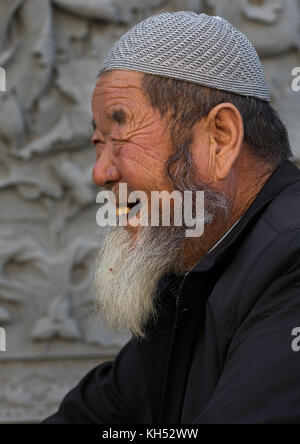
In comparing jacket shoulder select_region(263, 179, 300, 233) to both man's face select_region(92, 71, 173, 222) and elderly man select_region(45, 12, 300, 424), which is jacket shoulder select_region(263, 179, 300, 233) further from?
man's face select_region(92, 71, 173, 222)

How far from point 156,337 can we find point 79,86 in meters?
1.58

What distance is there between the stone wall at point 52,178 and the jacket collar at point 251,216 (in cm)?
157

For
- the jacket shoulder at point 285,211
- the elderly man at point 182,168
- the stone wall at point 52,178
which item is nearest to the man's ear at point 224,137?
the elderly man at point 182,168

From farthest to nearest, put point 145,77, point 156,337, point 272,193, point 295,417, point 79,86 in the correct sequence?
point 79,86 < point 156,337 < point 145,77 < point 272,193 < point 295,417

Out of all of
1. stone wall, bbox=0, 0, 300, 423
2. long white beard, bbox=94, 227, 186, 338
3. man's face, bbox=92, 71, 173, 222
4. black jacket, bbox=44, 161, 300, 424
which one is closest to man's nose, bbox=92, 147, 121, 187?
man's face, bbox=92, 71, 173, 222

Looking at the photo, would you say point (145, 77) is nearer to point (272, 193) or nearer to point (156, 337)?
point (272, 193)

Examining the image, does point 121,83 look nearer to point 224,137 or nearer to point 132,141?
point 132,141

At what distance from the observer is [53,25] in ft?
10.6

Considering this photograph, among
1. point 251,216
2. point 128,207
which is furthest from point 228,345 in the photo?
point 128,207

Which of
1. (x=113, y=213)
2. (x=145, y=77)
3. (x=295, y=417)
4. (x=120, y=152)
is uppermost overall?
(x=145, y=77)

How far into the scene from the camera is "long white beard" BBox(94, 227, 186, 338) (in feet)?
5.69

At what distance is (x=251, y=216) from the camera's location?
62.6 inches

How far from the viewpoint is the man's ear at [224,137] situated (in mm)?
1721

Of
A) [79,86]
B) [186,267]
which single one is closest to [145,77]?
[186,267]
